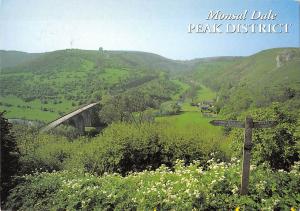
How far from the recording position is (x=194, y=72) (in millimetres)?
18281

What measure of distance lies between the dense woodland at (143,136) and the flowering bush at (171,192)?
23 millimetres

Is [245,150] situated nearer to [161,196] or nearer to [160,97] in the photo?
[161,196]

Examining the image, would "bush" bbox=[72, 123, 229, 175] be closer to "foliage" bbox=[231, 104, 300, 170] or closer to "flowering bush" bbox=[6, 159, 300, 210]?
"foliage" bbox=[231, 104, 300, 170]

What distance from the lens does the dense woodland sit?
6.89m

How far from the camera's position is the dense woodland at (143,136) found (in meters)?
6.89

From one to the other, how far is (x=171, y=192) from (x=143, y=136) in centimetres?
623

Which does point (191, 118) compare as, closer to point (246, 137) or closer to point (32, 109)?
point (32, 109)

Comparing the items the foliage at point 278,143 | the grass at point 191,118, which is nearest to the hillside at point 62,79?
the grass at point 191,118

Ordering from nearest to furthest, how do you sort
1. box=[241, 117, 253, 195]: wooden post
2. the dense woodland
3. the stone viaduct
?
box=[241, 117, 253, 195]: wooden post → the dense woodland → the stone viaduct

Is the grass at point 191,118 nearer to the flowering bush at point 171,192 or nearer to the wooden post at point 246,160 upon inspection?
the flowering bush at point 171,192

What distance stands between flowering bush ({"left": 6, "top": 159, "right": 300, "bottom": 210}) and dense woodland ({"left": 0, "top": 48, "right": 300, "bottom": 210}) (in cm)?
2

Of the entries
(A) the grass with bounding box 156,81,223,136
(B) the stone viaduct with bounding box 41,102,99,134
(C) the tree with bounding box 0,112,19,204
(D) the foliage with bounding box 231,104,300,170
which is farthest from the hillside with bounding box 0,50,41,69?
(D) the foliage with bounding box 231,104,300,170

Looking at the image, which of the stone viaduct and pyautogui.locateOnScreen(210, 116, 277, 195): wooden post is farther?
the stone viaduct

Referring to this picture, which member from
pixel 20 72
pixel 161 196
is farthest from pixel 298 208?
pixel 20 72
